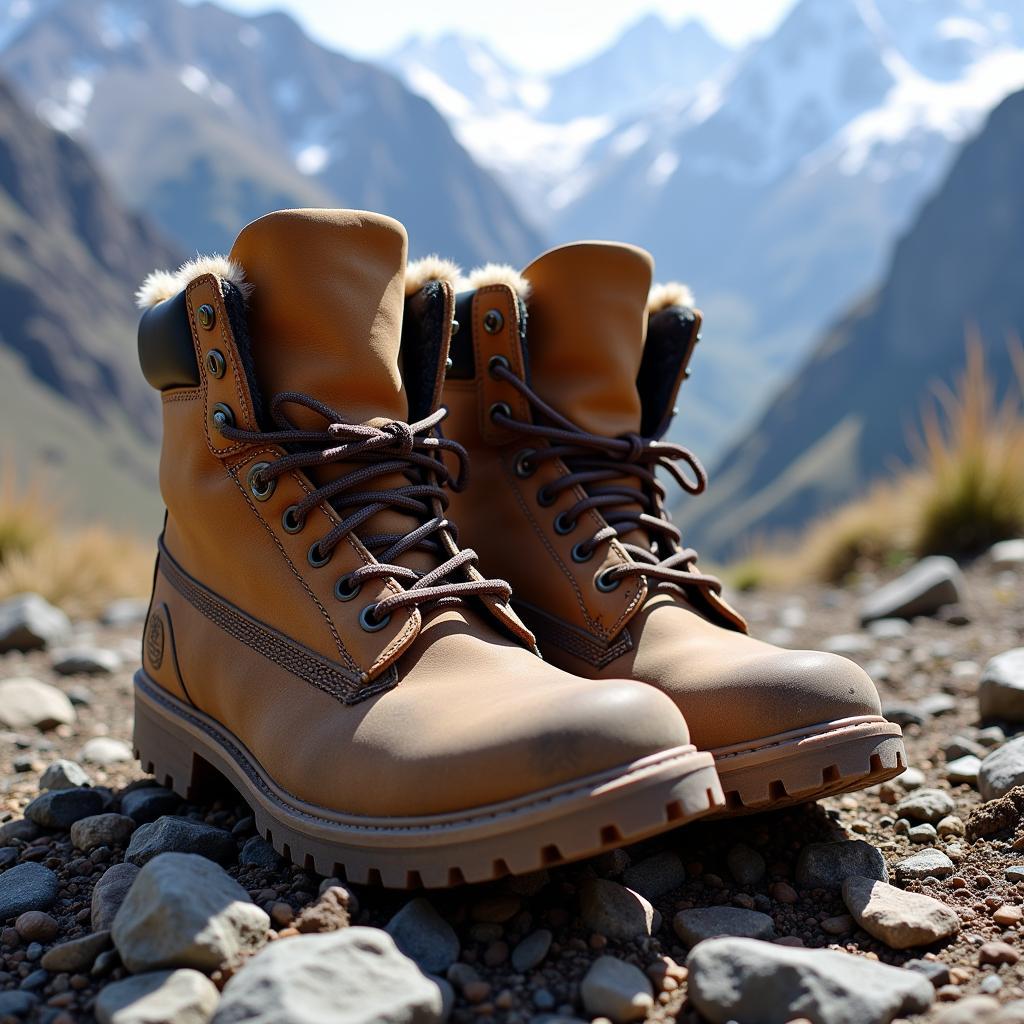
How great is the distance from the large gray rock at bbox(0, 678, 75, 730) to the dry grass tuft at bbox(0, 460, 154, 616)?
355cm

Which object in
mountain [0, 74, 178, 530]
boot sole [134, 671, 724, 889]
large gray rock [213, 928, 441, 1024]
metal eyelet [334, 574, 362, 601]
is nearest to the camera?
large gray rock [213, 928, 441, 1024]

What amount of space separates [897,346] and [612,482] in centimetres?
14771

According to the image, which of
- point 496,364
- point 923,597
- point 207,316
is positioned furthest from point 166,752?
point 923,597

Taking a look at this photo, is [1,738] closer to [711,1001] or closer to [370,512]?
[370,512]

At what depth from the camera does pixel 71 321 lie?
395 ft

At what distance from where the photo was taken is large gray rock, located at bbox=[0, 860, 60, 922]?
200 centimetres

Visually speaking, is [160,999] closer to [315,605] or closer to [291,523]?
[315,605]

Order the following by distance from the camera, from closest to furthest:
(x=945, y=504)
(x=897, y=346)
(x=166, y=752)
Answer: (x=166, y=752)
(x=945, y=504)
(x=897, y=346)

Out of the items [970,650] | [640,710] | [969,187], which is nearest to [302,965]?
[640,710]

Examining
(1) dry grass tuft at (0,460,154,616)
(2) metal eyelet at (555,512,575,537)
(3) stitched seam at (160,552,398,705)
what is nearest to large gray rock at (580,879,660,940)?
(3) stitched seam at (160,552,398,705)

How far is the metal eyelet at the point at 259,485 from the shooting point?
2.28m

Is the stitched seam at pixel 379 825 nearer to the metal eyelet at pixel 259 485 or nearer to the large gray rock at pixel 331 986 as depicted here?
the large gray rock at pixel 331 986

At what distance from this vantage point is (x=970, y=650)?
4434 millimetres

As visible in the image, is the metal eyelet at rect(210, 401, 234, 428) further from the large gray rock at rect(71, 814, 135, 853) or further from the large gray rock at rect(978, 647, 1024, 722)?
the large gray rock at rect(978, 647, 1024, 722)
